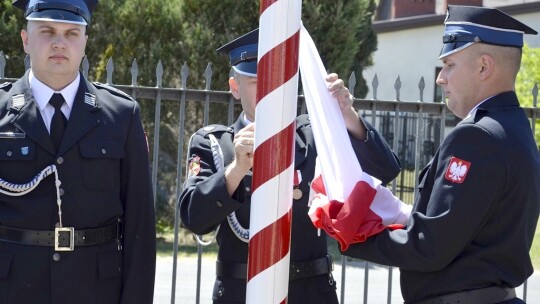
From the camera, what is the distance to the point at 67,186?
3801mm

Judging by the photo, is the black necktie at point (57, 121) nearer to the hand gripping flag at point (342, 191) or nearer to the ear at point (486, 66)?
the hand gripping flag at point (342, 191)

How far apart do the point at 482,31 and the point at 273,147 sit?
96 cm

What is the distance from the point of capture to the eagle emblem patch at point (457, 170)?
315 centimetres

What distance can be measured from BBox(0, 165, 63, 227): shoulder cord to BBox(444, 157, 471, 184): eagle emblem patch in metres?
1.56

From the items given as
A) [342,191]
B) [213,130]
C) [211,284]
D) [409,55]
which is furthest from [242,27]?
[409,55]

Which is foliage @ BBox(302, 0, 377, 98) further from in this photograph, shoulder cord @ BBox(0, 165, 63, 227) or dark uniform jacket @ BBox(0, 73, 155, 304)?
shoulder cord @ BBox(0, 165, 63, 227)

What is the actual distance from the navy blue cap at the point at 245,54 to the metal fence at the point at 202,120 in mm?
1534

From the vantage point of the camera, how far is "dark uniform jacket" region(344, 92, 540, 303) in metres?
3.14

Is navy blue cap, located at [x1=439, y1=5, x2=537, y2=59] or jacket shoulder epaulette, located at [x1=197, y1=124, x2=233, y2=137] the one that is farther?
jacket shoulder epaulette, located at [x1=197, y1=124, x2=233, y2=137]

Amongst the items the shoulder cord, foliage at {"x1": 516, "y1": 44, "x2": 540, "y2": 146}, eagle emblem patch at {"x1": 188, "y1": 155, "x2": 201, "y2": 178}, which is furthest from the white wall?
the shoulder cord

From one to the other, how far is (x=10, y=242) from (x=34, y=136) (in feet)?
1.43

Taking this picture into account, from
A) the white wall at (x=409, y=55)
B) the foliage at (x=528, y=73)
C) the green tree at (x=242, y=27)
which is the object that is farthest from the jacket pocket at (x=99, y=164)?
the white wall at (x=409, y=55)

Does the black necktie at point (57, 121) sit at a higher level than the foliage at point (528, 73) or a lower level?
lower

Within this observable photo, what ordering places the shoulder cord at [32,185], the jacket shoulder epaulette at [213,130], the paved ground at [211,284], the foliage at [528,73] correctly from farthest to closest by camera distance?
the foliage at [528,73] → the paved ground at [211,284] → the jacket shoulder epaulette at [213,130] → the shoulder cord at [32,185]
